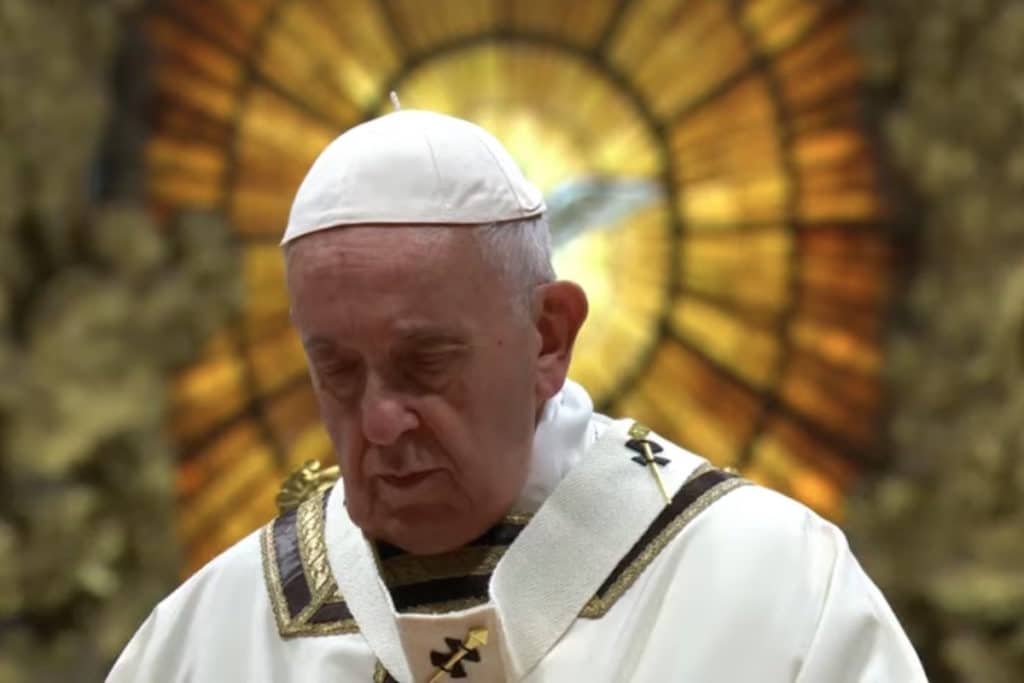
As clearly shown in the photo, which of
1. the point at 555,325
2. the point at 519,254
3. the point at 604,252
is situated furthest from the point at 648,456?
the point at 604,252

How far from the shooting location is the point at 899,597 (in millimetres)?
6770

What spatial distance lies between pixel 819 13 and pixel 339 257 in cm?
511

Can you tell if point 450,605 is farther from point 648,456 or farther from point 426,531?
point 648,456

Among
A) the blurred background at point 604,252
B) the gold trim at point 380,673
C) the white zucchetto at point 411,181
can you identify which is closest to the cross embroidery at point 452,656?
the gold trim at point 380,673

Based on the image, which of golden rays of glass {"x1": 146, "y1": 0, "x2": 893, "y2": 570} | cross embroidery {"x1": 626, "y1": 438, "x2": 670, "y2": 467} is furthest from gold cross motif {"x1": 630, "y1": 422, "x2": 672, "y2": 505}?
golden rays of glass {"x1": 146, "y1": 0, "x2": 893, "y2": 570}

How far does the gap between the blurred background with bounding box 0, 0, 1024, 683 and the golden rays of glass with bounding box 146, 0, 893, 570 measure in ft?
0.04

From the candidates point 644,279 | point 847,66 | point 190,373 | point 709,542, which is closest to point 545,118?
point 644,279

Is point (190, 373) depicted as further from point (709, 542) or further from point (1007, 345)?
point (709, 542)

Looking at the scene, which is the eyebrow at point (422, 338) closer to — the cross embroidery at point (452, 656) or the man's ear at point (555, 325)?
the man's ear at point (555, 325)

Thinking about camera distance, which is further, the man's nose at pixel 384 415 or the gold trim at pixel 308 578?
the gold trim at pixel 308 578

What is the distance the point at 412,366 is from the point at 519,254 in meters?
0.22

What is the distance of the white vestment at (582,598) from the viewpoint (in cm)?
247

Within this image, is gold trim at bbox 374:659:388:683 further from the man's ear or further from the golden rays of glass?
the golden rays of glass

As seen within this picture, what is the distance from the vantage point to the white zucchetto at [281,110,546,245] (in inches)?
94.3
